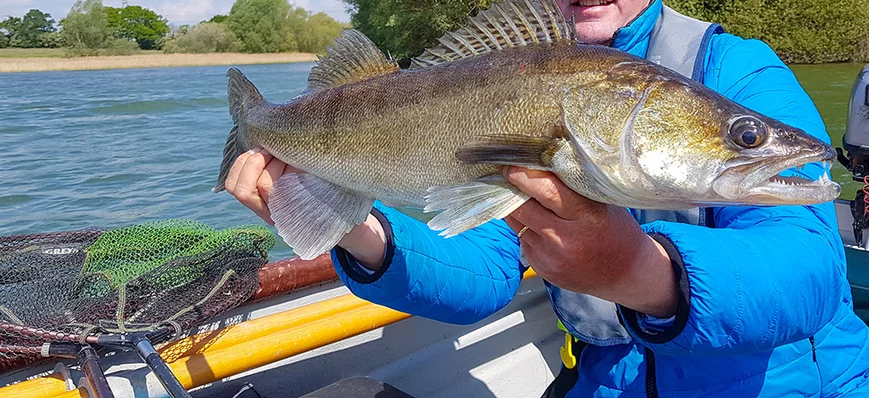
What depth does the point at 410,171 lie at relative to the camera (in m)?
1.68

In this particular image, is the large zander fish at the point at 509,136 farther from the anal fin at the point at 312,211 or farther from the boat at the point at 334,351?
the boat at the point at 334,351

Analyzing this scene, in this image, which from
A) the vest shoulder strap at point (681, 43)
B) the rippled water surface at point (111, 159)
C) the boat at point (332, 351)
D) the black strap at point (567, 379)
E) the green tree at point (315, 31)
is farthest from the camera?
the green tree at point (315, 31)

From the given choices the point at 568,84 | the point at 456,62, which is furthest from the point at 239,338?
the point at 568,84

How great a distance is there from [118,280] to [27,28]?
238ft

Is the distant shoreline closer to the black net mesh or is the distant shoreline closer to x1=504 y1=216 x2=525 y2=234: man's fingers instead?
the black net mesh

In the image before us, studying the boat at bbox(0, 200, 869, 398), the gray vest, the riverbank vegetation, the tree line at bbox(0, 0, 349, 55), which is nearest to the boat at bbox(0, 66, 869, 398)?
the boat at bbox(0, 200, 869, 398)

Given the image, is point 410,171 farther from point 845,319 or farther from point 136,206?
point 136,206

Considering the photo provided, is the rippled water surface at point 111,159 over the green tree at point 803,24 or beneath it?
beneath

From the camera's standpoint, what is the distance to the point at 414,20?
1063 inches

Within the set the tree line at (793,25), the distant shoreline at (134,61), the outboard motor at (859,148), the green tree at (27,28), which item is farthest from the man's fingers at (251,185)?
the green tree at (27,28)

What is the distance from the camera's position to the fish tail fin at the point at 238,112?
2.21 metres

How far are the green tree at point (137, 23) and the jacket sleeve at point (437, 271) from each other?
8258cm

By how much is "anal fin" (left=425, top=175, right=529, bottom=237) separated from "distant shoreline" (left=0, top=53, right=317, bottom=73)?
4443cm

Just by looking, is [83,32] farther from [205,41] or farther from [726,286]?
[726,286]
